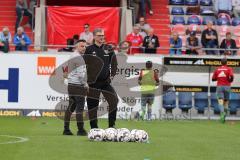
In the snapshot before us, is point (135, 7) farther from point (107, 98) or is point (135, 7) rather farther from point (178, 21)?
point (107, 98)

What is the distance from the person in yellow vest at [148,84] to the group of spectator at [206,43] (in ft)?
6.96

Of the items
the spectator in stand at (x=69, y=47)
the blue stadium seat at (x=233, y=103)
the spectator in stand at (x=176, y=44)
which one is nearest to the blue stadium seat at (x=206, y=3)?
the spectator in stand at (x=176, y=44)

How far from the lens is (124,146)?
1642 cm

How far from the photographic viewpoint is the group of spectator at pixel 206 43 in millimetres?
31650

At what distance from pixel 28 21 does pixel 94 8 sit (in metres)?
3.21

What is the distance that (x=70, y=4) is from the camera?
126 feet

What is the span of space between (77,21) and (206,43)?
618 centimetres

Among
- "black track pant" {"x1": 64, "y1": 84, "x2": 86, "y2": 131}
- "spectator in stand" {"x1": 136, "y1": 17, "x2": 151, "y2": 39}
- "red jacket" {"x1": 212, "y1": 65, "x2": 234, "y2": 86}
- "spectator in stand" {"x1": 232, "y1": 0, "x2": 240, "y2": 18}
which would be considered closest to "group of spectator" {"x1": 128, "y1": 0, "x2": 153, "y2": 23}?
"spectator in stand" {"x1": 136, "y1": 17, "x2": 151, "y2": 39}

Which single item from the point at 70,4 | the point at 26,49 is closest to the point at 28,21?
the point at 70,4

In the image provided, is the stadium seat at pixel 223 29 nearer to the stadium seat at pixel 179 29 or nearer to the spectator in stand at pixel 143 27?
the stadium seat at pixel 179 29

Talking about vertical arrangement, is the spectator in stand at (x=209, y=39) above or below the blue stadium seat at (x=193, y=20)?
below

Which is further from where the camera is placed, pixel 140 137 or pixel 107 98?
pixel 107 98

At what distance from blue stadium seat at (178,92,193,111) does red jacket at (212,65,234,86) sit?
5.83ft

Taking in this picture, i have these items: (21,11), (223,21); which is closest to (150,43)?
(223,21)
